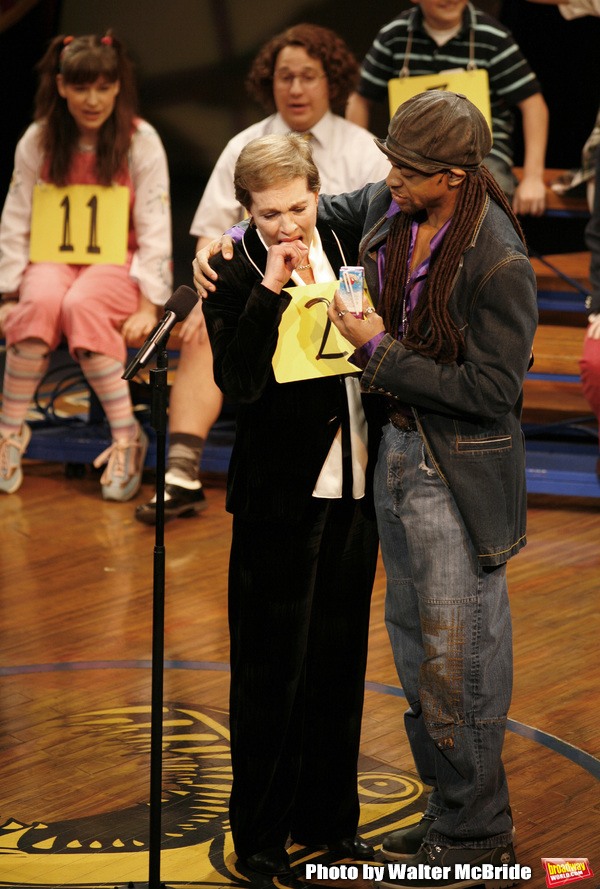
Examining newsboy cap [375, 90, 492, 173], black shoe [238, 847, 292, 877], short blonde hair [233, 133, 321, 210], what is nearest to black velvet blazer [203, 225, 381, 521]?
short blonde hair [233, 133, 321, 210]

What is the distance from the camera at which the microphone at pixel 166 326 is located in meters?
1.94

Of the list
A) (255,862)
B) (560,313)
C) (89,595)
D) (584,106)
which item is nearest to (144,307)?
(89,595)

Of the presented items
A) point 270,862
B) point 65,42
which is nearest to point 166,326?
point 270,862

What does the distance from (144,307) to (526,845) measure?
9.85 feet

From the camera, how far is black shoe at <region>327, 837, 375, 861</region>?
2307 millimetres

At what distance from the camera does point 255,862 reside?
2246 millimetres

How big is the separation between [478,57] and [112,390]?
6.34ft

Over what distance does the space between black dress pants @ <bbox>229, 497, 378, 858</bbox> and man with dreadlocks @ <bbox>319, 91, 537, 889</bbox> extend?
0.28 feet

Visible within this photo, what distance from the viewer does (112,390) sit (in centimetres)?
466

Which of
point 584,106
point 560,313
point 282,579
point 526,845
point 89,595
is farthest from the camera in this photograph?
point 584,106

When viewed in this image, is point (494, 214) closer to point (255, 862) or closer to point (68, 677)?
point (255, 862)

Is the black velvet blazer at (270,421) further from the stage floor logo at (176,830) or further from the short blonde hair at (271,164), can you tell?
the stage floor logo at (176,830)

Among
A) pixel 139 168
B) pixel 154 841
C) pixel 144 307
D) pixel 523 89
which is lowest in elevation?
pixel 154 841

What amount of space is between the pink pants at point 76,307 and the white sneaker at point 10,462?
0.40 metres
